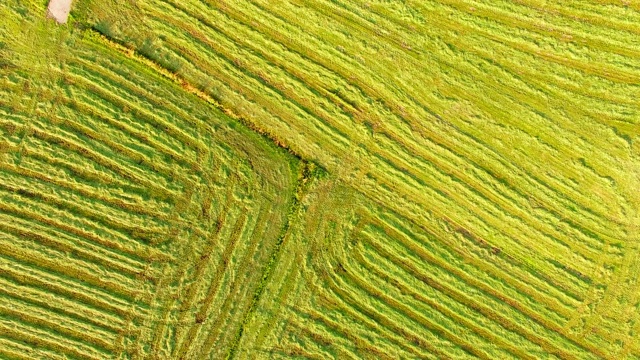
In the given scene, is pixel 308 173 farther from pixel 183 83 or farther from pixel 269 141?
pixel 183 83

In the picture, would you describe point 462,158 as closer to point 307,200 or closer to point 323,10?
point 307,200

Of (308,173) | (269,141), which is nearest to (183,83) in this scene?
(269,141)

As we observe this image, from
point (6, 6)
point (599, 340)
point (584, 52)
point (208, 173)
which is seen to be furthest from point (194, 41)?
point (599, 340)

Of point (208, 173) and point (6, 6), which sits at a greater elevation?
point (6, 6)

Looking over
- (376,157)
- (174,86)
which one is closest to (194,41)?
(174,86)

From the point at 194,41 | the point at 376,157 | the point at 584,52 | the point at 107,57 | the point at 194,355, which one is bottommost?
the point at 194,355

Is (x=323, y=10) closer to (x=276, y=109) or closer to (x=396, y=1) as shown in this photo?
(x=396, y=1)
